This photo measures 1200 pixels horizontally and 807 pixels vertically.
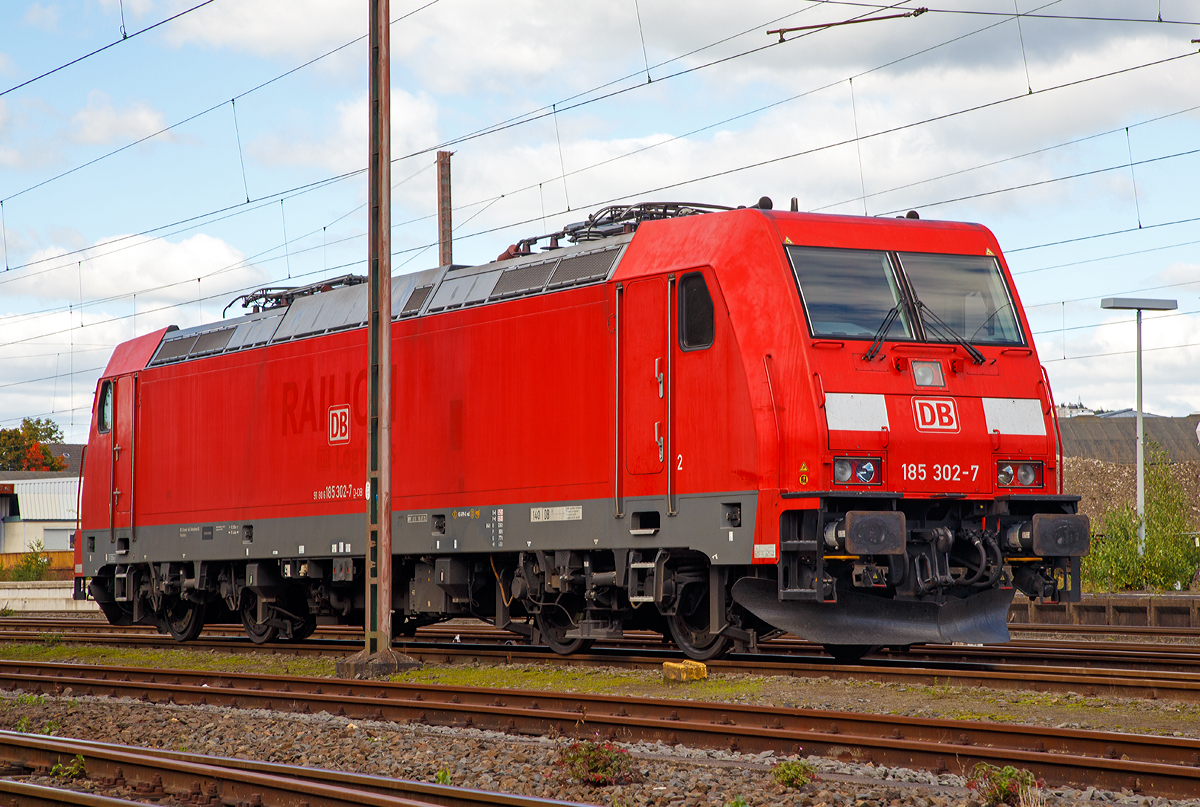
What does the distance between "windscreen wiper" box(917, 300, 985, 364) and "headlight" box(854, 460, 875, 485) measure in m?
1.59

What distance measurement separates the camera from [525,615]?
49.2 feet

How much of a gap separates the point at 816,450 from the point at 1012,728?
3344mm

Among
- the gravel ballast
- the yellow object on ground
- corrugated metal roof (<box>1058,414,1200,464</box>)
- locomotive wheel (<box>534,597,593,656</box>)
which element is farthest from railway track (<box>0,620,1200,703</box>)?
corrugated metal roof (<box>1058,414,1200,464</box>)

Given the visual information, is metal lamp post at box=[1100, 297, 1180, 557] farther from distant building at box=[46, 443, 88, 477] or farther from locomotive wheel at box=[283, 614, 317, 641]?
distant building at box=[46, 443, 88, 477]

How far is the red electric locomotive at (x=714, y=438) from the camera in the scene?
11.2m

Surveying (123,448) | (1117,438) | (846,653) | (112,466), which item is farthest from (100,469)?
(1117,438)

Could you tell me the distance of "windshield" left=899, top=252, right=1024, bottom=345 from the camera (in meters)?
12.0

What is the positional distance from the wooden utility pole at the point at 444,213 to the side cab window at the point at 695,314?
1423 centimetres

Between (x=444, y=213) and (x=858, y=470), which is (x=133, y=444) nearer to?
(x=444, y=213)

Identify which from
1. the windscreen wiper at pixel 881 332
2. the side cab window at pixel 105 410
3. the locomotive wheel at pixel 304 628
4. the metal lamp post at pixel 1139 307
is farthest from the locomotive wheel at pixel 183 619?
the metal lamp post at pixel 1139 307

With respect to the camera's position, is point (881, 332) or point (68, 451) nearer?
point (881, 332)

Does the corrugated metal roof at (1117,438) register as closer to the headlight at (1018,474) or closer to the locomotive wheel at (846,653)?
the locomotive wheel at (846,653)

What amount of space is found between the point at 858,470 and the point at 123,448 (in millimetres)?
13419

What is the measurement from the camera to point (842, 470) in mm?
11008
